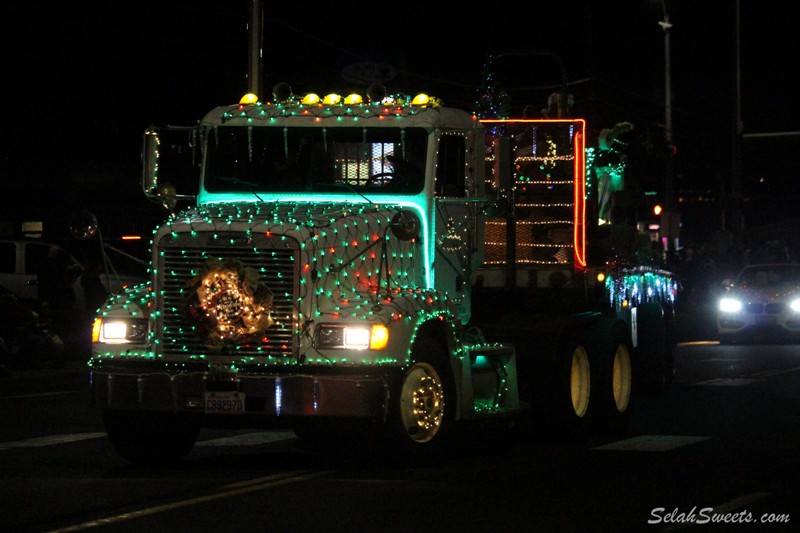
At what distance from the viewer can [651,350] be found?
19750 mm

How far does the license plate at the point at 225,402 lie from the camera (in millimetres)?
11648

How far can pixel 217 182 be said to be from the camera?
13789 millimetres

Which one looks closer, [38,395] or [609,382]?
[609,382]

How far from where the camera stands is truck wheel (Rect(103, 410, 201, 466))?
40.5ft

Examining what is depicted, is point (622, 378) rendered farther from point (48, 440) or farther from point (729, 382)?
point (729, 382)

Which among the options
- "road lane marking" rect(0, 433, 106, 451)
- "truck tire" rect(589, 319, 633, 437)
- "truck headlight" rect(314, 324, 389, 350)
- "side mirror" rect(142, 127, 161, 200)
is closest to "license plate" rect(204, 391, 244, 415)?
"truck headlight" rect(314, 324, 389, 350)

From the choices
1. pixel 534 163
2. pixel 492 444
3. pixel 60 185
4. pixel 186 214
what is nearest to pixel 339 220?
pixel 186 214

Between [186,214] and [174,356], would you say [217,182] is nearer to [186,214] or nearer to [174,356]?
[186,214]

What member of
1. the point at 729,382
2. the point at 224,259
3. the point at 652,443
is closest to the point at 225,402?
the point at 224,259

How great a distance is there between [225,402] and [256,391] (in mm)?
264

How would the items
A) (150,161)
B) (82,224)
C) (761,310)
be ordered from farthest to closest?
(761,310), (150,161), (82,224)

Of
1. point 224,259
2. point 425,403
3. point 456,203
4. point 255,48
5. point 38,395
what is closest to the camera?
point 224,259

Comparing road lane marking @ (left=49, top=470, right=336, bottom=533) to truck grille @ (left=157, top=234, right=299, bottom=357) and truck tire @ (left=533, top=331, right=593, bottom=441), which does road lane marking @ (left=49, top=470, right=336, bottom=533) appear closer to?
truck grille @ (left=157, top=234, right=299, bottom=357)

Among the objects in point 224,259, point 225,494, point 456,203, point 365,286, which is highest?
point 456,203
